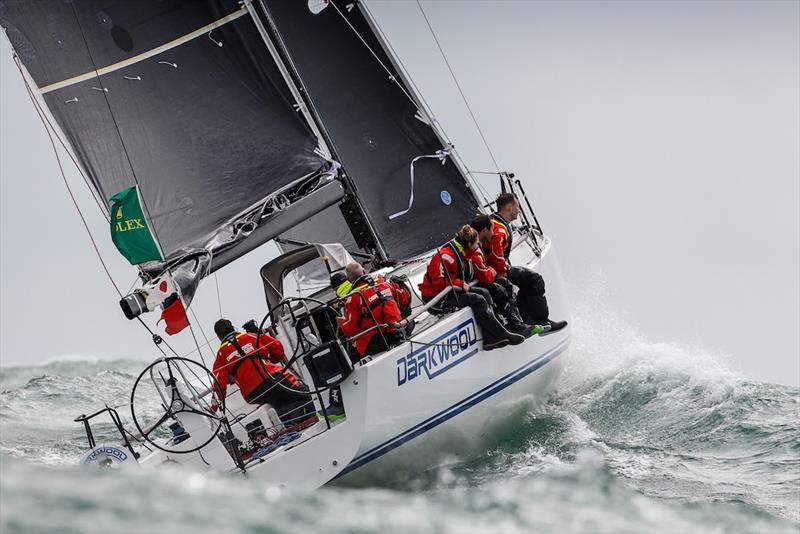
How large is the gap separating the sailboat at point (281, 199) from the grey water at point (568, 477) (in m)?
0.29

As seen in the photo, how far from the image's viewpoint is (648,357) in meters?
8.82

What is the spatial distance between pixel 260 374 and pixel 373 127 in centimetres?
298

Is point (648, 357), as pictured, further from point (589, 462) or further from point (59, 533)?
point (59, 533)

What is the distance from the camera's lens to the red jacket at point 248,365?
6656 millimetres

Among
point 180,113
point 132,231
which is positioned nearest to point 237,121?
point 180,113

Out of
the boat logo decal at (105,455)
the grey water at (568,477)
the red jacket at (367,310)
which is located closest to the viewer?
the grey water at (568,477)

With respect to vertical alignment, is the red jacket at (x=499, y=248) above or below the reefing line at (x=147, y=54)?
below

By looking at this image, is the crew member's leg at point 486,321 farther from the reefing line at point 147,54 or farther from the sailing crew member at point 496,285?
the reefing line at point 147,54

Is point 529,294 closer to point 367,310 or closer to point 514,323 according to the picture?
point 514,323

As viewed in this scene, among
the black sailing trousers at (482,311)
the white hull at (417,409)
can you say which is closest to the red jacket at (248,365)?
the white hull at (417,409)

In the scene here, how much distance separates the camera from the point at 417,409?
6293mm

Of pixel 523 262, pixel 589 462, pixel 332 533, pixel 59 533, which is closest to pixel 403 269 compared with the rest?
pixel 523 262

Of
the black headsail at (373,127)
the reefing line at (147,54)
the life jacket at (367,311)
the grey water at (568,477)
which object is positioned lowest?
the grey water at (568,477)

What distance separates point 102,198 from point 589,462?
3.89 m
